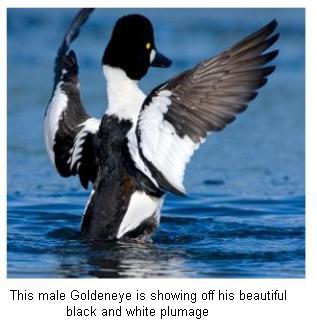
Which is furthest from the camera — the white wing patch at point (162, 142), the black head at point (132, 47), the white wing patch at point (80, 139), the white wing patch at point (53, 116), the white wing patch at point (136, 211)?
the white wing patch at point (53, 116)

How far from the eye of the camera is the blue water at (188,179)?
8062mm

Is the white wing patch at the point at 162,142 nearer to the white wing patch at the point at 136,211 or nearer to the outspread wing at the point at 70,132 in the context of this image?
the white wing patch at the point at 136,211

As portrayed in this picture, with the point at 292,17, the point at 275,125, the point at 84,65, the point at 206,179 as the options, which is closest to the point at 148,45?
the point at 206,179

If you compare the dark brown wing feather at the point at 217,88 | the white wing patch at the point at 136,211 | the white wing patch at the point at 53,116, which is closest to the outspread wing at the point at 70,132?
the white wing patch at the point at 53,116

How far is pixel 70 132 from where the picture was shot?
350 inches

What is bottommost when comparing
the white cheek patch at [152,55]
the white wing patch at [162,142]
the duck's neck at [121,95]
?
the white wing patch at [162,142]

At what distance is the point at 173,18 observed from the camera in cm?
1969

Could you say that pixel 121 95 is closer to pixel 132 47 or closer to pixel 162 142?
pixel 132 47

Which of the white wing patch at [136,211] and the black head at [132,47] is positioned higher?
the black head at [132,47]

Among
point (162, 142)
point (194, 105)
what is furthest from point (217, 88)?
point (162, 142)

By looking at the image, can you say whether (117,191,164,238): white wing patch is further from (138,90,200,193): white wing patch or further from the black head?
the black head

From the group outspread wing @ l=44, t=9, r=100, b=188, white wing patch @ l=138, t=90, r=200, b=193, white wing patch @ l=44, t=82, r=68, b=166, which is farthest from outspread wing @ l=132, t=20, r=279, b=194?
white wing patch @ l=44, t=82, r=68, b=166

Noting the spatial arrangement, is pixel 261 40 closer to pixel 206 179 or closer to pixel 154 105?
pixel 154 105

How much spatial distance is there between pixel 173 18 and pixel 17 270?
1248cm
